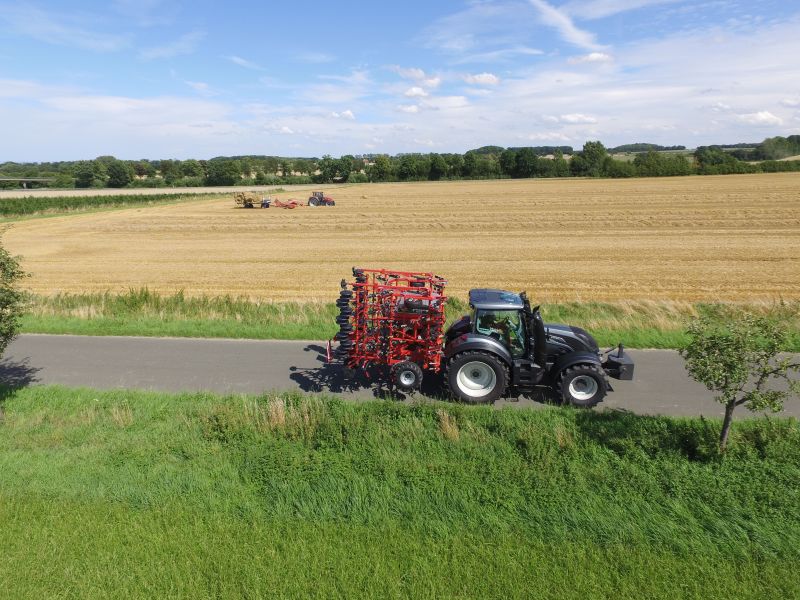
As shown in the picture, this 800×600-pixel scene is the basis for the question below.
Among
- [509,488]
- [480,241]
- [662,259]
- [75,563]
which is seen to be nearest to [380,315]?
[509,488]

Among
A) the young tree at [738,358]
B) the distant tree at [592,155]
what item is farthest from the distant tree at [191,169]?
the young tree at [738,358]

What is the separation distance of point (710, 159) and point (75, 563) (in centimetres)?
10145

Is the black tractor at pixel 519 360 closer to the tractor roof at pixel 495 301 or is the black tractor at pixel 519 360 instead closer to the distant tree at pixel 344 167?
the tractor roof at pixel 495 301

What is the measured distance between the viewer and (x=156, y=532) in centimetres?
646

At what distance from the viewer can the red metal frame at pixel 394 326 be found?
10164 mm

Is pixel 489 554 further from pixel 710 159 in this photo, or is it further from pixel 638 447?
pixel 710 159

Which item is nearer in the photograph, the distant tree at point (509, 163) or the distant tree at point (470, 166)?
the distant tree at point (470, 166)

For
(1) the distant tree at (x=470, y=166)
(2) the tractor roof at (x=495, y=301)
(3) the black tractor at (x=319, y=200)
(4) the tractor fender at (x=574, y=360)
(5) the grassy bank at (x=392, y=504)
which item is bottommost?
(5) the grassy bank at (x=392, y=504)

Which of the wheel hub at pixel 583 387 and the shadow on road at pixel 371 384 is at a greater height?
the wheel hub at pixel 583 387

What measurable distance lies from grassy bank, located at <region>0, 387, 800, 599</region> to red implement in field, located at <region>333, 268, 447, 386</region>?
48.3 inches

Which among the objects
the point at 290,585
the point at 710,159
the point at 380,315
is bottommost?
the point at 290,585

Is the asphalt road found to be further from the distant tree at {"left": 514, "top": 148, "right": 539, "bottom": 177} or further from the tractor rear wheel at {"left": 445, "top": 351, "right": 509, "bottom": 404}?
the distant tree at {"left": 514, "top": 148, "right": 539, "bottom": 177}

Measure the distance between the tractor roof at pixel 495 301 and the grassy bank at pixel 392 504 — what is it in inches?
80.9

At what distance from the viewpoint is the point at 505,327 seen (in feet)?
33.9
